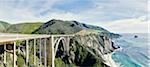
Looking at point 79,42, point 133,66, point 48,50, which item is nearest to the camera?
point 48,50

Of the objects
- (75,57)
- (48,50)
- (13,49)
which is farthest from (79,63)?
(13,49)

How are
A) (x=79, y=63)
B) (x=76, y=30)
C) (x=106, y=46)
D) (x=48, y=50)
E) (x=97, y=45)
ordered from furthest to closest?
(x=76, y=30)
(x=106, y=46)
(x=97, y=45)
(x=79, y=63)
(x=48, y=50)

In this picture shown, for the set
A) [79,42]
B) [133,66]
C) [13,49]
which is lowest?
[133,66]

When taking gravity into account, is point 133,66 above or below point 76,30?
below

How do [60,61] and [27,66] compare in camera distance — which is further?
[60,61]

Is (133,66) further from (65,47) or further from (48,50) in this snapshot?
(48,50)

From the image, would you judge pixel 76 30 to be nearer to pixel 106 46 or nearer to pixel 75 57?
pixel 106 46

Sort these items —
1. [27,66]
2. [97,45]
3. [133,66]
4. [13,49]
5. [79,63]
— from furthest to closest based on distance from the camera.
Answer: [97,45], [133,66], [79,63], [27,66], [13,49]

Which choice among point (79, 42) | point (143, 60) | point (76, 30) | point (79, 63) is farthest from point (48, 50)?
point (76, 30)

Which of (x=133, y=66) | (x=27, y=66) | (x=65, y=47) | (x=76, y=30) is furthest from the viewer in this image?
(x=76, y=30)
